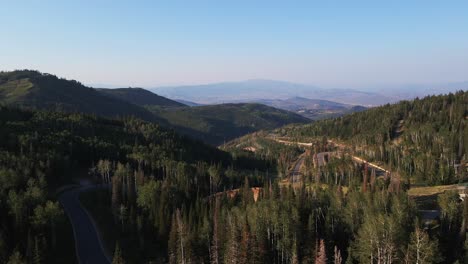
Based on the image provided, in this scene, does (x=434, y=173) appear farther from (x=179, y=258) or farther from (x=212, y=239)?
(x=179, y=258)

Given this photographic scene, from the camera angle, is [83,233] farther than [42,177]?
No

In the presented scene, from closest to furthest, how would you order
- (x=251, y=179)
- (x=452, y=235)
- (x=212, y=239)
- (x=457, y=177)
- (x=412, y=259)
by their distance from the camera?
(x=412, y=259) < (x=452, y=235) < (x=212, y=239) < (x=457, y=177) < (x=251, y=179)

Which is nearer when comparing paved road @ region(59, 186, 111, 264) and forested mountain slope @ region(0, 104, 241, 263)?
forested mountain slope @ region(0, 104, 241, 263)

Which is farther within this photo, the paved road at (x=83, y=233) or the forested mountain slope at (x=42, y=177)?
the paved road at (x=83, y=233)

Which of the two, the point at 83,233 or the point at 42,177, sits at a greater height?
the point at 42,177

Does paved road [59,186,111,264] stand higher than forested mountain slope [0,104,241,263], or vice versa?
forested mountain slope [0,104,241,263]

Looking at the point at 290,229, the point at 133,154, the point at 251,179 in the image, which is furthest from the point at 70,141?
the point at 290,229

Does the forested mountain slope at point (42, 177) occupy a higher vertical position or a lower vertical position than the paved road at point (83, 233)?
higher

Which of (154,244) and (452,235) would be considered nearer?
(452,235)
